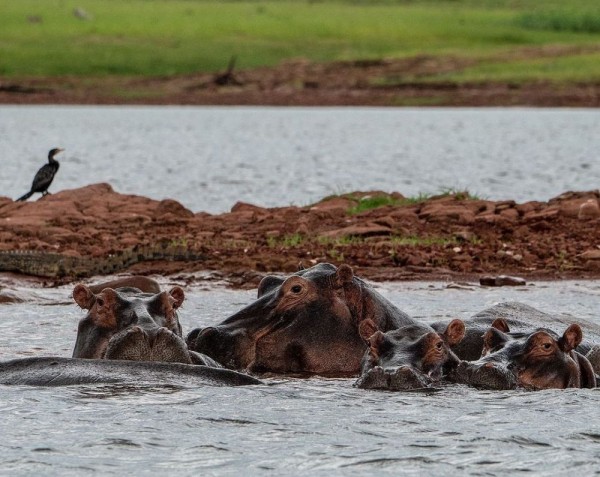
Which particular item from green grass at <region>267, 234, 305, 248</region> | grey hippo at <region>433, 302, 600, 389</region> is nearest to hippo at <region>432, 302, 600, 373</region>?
grey hippo at <region>433, 302, 600, 389</region>

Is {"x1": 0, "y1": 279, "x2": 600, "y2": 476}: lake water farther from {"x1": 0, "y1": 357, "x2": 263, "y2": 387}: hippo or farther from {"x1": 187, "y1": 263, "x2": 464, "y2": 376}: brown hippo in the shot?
{"x1": 187, "y1": 263, "x2": 464, "y2": 376}: brown hippo

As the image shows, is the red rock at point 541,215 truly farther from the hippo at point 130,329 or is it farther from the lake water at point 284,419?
the hippo at point 130,329

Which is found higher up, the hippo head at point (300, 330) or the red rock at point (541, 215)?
the red rock at point (541, 215)

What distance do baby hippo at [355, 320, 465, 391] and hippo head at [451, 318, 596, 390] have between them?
0.52 feet

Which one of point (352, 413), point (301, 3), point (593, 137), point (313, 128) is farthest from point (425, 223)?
point (301, 3)

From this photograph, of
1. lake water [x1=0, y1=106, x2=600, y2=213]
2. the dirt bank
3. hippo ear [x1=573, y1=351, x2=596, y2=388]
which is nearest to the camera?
hippo ear [x1=573, y1=351, x2=596, y2=388]

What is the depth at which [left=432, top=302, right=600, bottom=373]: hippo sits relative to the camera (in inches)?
356

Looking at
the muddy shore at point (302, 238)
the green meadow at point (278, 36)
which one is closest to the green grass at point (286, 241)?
the muddy shore at point (302, 238)

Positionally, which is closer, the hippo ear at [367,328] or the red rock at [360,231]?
the hippo ear at [367,328]

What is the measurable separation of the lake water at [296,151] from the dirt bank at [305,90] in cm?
84

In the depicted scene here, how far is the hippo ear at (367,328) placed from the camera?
8.38 m

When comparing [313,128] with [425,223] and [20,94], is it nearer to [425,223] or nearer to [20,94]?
[20,94]

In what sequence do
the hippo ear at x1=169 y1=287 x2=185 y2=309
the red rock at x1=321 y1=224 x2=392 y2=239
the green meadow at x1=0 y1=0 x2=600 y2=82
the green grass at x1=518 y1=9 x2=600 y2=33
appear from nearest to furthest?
1. the hippo ear at x1=169 y1=287 x2=185 y2=309
2. the red rock at x1=321 y1=224 x2=392 y2=239
3. the green meadow at x1=0 y1=0 x2=600 y2=82
4. the green grass at x1=518 y1=9 x2=600 y2=33

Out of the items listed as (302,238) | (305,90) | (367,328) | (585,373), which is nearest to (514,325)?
(585,373)
